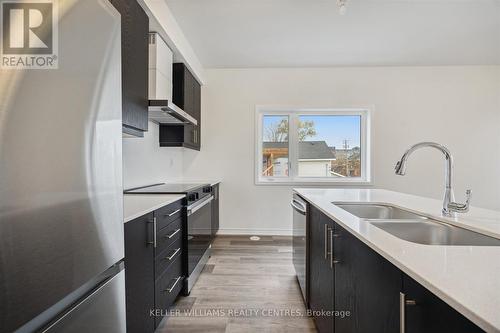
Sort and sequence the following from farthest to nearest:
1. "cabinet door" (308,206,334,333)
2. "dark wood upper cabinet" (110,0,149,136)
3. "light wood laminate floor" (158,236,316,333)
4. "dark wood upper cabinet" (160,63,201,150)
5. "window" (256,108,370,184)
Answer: "window" (256,108,370,184), "dark wood upper cabinet" (160,63,201,150), "light wood laminate floor" (158,236,316,333), "dark wood upper cabinet" (110,0,149,136), "cabinet door" (308,206,334,333)

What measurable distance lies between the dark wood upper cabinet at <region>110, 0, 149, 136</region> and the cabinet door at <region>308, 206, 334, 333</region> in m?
1.34

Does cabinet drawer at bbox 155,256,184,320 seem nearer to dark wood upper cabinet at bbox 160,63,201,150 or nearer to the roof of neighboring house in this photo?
dark wood upper cabinet at bbox 160,63,201,150

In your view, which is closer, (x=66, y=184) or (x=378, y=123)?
(x=66, y=184)

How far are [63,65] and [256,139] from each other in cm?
346

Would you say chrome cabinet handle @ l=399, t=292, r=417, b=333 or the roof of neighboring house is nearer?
chrome cabinet handle @ l=399, t=292, r=417, b=333

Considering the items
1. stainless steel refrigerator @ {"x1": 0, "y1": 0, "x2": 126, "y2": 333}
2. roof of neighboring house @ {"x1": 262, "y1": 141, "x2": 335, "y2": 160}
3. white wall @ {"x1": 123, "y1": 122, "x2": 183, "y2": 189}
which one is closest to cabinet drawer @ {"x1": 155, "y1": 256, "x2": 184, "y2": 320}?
stainless steel refrigerator @ {"x1": 0, "y1": 0, "x2": 126, "y2": 333}

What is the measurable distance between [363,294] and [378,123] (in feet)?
11.8

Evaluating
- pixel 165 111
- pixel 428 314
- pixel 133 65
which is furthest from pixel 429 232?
pixel 165 111

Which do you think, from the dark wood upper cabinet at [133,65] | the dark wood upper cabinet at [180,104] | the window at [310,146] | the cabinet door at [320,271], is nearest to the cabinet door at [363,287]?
the cabinet door at [320,271]

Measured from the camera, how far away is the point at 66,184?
0.66 m

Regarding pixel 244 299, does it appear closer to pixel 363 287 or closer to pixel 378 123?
pixel 363 287

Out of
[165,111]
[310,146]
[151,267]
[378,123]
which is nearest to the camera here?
[151,267]

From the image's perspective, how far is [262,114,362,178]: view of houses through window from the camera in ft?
13.7

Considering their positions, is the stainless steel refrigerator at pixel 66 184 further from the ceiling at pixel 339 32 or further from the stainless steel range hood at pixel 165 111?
the ceiling at pixel 339 32
